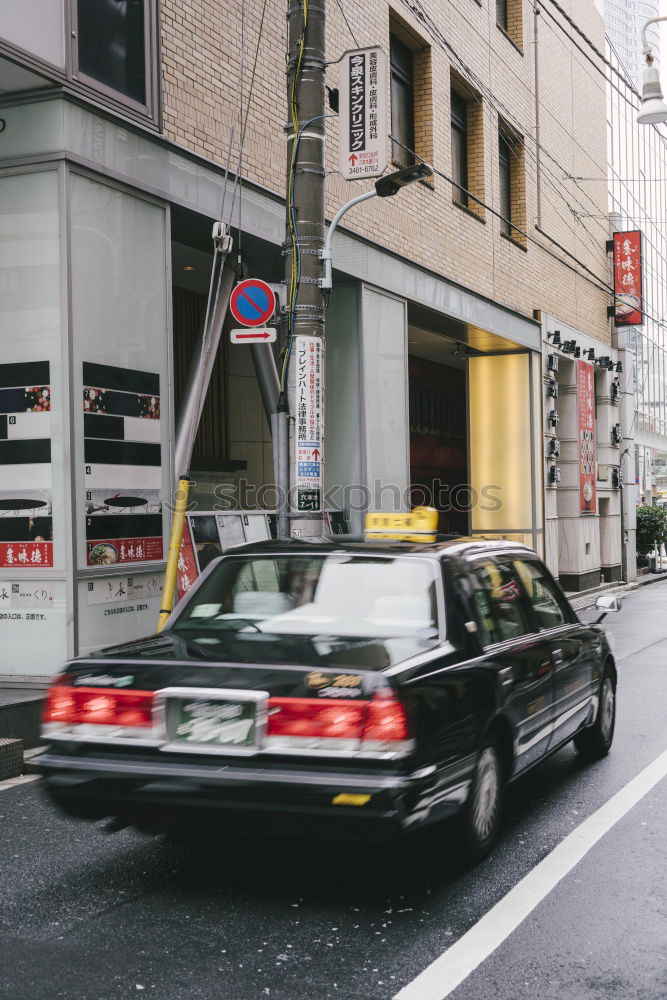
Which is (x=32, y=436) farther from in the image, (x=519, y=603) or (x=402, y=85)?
(x=402, y=85)

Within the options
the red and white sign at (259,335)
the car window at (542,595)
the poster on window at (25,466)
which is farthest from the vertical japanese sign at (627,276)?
the car window at (542,595)

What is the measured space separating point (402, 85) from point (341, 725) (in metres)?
13.8

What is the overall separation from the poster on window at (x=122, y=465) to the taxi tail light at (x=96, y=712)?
409 centimetres

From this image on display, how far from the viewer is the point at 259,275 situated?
42.1 feet

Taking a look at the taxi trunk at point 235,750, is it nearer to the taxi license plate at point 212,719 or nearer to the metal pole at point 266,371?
the taxi license plate at point 212,719

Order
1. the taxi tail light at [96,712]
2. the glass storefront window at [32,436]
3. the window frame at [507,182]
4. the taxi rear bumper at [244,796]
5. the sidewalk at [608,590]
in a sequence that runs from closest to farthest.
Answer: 1. the taxi rear bumper at [244,796]
2. the taxi tail light at [96,712]
3. the glass storefront window at [32,436]
4. the window frame at [507,182]
5. the sidewalk at [608,590]

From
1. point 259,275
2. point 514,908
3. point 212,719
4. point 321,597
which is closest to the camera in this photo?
point 212,719

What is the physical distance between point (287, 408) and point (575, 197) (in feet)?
56.6

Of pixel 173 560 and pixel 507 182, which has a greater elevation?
pixel 507 182

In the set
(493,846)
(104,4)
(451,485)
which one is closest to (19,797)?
(493,846)

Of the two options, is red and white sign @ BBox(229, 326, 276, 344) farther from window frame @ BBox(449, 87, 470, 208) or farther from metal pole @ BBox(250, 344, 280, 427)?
window frame @ BBox(449, 87, 470, 208)

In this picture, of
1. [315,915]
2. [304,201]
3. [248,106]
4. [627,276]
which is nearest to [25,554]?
[304,201]

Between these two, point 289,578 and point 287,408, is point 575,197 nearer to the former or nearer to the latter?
point 287,408

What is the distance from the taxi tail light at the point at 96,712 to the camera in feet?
14.0
